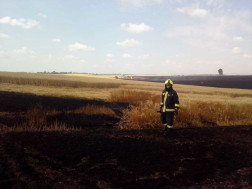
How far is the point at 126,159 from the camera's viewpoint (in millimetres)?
5152

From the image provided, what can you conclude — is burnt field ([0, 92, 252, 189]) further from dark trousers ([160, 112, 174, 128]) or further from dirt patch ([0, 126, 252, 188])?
dark trousers ([160, 112, 174, 128])

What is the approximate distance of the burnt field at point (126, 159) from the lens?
12.9 ft

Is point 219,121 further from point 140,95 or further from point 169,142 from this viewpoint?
point 140,95

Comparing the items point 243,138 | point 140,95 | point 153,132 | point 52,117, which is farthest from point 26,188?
point 140,95

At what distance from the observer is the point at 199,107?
37.8 feet

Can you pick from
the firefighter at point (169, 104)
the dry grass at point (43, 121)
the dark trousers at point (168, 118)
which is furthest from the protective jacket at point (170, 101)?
the dry grass at point (43, 121)

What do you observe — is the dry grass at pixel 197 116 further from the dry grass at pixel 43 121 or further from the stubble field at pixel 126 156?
the dry grass at pixel 43 121

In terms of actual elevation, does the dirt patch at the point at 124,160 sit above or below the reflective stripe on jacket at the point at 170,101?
below

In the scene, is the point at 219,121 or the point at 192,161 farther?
the point at 219,121

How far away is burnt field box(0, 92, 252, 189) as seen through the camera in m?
3.92

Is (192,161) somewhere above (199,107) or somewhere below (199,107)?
below

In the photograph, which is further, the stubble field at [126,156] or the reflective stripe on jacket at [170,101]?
the reflective stripe on jacket at [170,101]

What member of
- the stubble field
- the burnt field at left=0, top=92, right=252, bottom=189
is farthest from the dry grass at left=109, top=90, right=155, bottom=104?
the burnt field at left=0, top=92, right=252, bottom=189

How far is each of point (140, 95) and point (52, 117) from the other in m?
8.83
